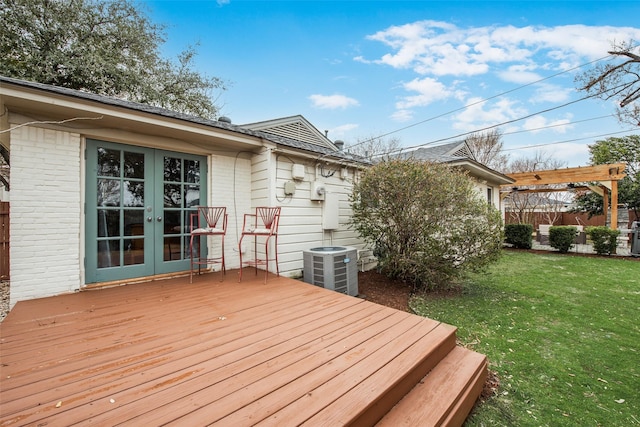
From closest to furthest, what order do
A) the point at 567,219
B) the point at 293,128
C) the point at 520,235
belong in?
the point at 293,128, the point at 520,235, the point at 567,219

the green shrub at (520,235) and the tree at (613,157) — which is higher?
the tree at (613,157)

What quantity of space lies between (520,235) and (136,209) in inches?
450

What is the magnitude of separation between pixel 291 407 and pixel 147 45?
1156cm

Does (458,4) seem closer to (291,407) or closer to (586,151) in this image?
(291,407)

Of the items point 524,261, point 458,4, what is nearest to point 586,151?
point 524,261

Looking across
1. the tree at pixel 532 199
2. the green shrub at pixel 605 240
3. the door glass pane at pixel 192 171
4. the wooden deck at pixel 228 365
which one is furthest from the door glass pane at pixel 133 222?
the tree at pixel 532 199

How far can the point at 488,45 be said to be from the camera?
226 inches

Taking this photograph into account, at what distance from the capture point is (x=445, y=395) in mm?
1810

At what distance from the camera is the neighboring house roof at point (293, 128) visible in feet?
28.7

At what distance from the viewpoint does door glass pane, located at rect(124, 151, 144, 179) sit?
12.0ft

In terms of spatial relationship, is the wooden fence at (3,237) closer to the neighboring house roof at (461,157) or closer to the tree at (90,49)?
the tree at (90,49)

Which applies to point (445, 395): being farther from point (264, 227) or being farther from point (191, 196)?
point (191, 196)

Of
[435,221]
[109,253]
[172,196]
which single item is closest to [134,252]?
[109,253]

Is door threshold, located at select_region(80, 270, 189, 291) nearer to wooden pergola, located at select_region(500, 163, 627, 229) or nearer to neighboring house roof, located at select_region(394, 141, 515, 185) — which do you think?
neighboring house roof, located at select_region(394, 141, 515, 185)
